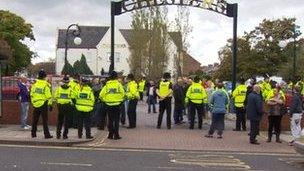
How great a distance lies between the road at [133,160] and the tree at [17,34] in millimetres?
70021

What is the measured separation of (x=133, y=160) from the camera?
14.6m

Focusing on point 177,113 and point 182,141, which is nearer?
point 182,141

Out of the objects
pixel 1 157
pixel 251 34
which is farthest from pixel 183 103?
pixel 251 34

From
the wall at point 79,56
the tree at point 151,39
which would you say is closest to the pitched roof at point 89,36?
the wall at point 79,56

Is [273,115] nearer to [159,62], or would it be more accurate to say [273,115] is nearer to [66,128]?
[66,128]

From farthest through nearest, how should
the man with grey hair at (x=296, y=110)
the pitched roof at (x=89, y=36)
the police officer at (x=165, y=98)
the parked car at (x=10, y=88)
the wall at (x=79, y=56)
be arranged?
the pitched roof at (x=89, y=36) < the wall at (x=79, y=56) < the parked car at (x=10, y=88) < the police officer at (x=165, y=98) < the man with grey hair at (x=296, y=110)

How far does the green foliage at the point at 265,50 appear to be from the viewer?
77000 millimetres

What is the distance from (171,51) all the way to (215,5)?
139ft

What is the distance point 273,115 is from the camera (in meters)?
19.4

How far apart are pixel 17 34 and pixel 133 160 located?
78.1m

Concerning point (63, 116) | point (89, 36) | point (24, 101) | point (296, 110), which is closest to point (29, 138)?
point (63, 116)

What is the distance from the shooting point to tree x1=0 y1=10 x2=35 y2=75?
87.1 metres

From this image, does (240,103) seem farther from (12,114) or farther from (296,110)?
(12,114)

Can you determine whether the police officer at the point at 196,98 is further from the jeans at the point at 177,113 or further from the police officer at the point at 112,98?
the police officer at the point at 112,98
